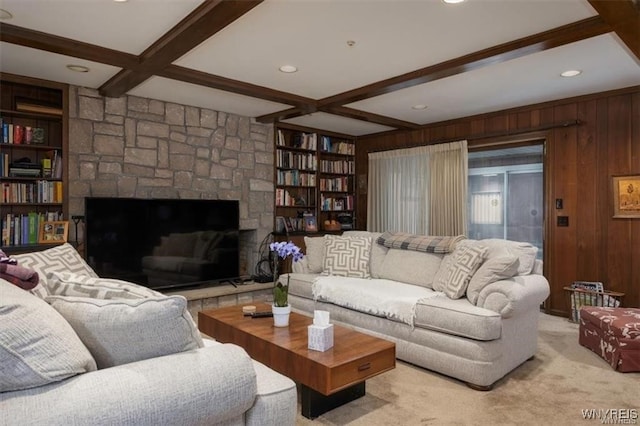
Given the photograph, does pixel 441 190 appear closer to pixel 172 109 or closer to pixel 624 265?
pixel 624 265

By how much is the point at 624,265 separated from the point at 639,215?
52 centimetres

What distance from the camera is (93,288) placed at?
1493mm

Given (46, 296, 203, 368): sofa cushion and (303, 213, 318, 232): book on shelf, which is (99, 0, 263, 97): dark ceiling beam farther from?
(303, 213, 318, 232): book on shelf

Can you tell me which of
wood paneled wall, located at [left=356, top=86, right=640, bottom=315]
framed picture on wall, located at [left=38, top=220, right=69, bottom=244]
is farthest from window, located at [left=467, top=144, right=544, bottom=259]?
framed picture on wall, located at [left=38, top=220, right=69, bottom=244]

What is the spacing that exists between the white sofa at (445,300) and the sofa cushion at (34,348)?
224 centimetres

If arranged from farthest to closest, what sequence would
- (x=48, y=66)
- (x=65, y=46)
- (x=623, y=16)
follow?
(x=48, y=66), (x=65, y=46), (x=623, y=16)

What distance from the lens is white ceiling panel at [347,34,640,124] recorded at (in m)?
3.19

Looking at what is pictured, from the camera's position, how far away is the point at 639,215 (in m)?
3.95

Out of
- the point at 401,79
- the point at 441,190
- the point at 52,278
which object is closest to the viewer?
the point at 52,278

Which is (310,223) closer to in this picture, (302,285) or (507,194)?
(302,285)

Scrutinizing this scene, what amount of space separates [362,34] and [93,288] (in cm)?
231

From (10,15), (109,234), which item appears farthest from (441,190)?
(10,15)

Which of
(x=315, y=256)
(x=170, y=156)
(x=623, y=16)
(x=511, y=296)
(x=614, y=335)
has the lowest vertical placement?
(x=614, y=335)

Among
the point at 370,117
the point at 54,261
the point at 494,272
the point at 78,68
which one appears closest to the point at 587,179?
the point at 494,272
